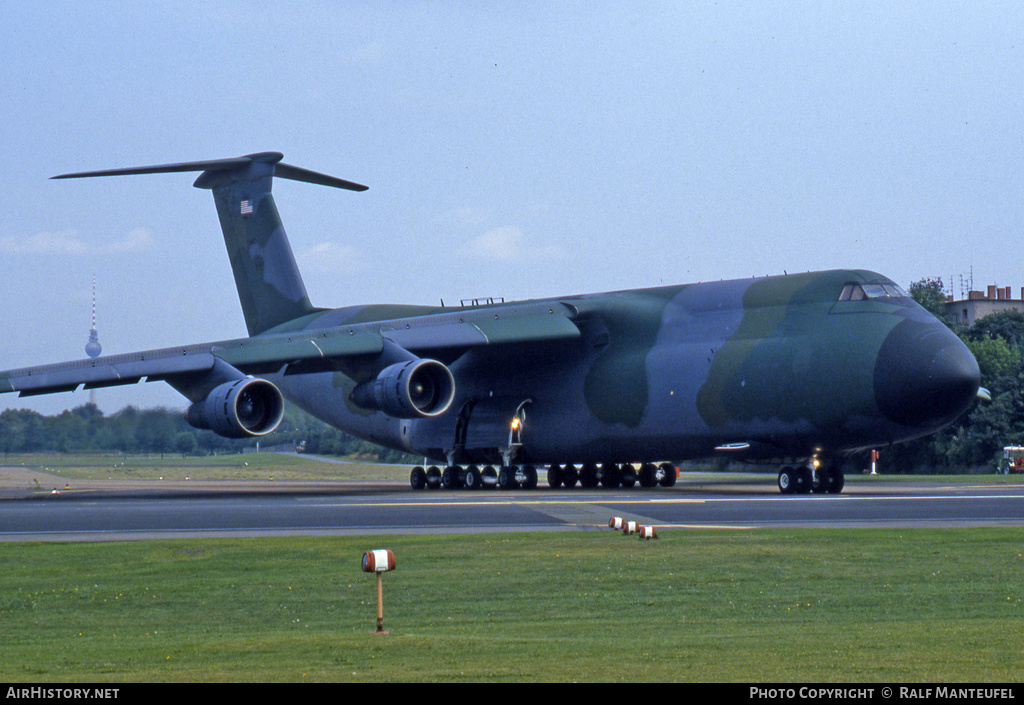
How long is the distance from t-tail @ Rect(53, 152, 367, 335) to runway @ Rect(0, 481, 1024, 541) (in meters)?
10.9

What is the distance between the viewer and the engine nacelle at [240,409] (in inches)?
1172

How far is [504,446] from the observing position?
3512cm

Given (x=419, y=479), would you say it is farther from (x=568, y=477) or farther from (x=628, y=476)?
Result: (x=628, y=476)

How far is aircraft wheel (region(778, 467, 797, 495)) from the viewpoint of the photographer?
29.5m

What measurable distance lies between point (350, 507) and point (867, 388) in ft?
36.8

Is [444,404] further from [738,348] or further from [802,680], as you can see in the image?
[802,680]

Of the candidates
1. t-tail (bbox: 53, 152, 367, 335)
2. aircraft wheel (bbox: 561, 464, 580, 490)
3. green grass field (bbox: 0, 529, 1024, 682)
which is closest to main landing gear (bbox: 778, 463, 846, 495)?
aircraft wheel (bbox: 561, 464, 580, 490)

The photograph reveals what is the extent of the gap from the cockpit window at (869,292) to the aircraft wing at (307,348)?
711cm

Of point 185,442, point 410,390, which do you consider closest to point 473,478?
point 410,390

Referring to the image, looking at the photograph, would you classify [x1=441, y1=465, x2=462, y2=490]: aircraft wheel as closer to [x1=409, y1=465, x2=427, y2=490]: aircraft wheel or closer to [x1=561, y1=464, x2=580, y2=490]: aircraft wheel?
[x1=409, y1=465, x2=427, y2=490]: aircraft wheel

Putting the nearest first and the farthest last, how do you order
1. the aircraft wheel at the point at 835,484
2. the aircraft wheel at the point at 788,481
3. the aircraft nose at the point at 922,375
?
the aircraft nose at the point at 922,375 < the aircraft wheel at the point at 835,484 < the aircraft wheel at the point at 788,481

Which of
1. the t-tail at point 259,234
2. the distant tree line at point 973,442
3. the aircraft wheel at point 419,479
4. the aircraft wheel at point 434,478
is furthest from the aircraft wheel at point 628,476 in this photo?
the distant tree line at point 973,442

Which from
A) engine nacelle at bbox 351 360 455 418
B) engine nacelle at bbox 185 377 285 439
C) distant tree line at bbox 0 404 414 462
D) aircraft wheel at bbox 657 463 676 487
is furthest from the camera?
distant tree line at bbox 0 404 414 462

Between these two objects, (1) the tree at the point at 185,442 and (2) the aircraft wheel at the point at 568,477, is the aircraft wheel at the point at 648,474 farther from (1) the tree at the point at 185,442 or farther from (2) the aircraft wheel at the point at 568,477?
(1) the tree at the point at 185,442
